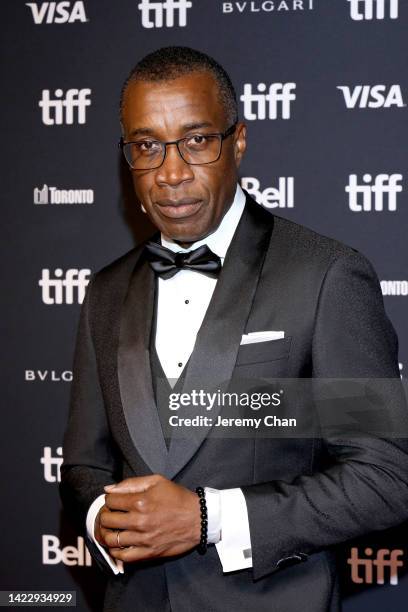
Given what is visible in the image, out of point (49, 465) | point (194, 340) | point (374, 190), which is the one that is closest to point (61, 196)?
point (49, 465)

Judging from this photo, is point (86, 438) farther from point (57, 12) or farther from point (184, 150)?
point (57, 12)

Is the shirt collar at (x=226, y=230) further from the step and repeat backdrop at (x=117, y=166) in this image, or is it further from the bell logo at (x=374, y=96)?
the bell logo at (x=374, y=96)

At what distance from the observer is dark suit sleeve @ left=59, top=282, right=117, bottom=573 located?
5.13ft

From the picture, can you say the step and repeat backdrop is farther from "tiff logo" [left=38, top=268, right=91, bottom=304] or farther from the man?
the man

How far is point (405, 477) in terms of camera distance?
1.32m

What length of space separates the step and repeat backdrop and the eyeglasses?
887 millimetres

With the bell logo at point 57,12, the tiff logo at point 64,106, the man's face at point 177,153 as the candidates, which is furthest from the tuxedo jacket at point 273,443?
the bell logo at point 57,12

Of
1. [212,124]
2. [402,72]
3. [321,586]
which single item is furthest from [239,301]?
[402,72]

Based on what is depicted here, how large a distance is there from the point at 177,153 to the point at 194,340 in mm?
385

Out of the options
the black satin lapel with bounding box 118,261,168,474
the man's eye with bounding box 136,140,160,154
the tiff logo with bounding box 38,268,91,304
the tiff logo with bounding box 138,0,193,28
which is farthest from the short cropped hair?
the tiff logo with bounding box 38,268,91,304

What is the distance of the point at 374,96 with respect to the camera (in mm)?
2234

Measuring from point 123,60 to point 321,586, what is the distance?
5.84ft

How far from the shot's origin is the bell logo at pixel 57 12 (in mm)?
2424

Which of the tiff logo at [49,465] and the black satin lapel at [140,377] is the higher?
the black satin lapel at [140,377]
